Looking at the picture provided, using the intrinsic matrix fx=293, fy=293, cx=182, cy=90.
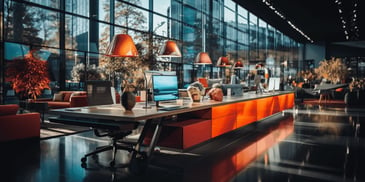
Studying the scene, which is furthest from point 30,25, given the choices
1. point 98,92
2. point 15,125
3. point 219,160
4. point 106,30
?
point 219,160

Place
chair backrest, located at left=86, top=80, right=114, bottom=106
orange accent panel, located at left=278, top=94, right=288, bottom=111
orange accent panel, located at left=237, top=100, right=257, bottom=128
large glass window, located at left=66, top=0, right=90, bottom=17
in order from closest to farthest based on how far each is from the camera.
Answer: chair backrest, located at left=86, top=80, right=114, bottom=106
orange accent panel, located at left=237, top=100, right=257, bottom=128
orange accent panel, located at left=278, top=94, right=288, bottom=111
large glass window, located at left=66, top=0, right=90, bottom=17

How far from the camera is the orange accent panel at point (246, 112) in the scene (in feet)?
17.4

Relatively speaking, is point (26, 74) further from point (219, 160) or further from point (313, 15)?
point (313, 15)

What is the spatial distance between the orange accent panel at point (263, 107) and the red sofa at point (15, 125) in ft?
14.3

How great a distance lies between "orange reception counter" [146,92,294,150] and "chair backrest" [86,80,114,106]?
3.26 feet

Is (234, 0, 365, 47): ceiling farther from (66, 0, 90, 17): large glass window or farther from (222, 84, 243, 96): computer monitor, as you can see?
(66, 0, 90, 17): large glass window

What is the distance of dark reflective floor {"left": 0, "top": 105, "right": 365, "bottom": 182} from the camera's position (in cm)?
320

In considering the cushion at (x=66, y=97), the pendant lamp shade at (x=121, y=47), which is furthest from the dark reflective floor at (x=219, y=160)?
the cushion at (x=66, y=97)

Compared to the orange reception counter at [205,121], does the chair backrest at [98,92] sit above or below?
above

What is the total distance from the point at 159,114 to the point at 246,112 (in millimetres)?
2875

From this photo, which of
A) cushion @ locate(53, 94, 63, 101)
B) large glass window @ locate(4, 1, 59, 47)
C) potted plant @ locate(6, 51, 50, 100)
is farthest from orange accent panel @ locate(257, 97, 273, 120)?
large glass window @ locate(4, 1, 59, 47)

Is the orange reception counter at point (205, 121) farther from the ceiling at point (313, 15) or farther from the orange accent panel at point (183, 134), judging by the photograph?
the ceiling at point (313, 15)

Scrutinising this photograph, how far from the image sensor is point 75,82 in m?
9.23

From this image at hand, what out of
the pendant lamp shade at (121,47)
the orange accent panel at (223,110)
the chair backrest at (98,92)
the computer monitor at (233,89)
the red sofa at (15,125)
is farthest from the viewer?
the computer monitor at (233,89)
